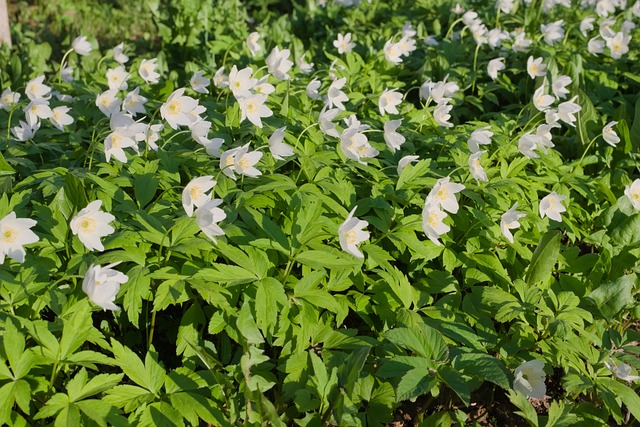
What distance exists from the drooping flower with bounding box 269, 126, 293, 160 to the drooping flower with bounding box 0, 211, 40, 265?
96 centimetres

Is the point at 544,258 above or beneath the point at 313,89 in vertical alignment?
beneath

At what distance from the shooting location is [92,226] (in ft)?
7.36

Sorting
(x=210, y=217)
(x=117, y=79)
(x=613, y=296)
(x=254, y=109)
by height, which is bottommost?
(x=613, y=296)

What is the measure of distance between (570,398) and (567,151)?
6.09ft

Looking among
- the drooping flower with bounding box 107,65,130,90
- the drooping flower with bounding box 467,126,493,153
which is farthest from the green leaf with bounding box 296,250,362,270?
the drooping flower with bounding box 107,65,130,90

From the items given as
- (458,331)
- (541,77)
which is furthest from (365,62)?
(458,331)

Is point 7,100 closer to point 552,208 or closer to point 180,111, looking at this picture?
point 180,111

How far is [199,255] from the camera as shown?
2.36 m

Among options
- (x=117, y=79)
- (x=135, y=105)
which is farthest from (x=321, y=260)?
(x=117, y=79)

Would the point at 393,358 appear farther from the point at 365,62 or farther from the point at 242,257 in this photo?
the point at 365,62

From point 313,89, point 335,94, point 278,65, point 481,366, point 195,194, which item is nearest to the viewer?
point 481,366

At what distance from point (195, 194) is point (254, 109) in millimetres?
889

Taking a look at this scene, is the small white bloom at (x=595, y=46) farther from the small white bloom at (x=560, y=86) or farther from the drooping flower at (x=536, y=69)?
the small white bloom at (x=560, y=86)

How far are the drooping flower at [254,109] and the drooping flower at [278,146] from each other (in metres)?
0.36
